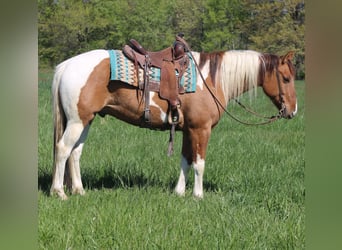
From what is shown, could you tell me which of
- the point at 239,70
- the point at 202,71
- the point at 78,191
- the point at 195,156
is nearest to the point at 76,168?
the point at 78,191

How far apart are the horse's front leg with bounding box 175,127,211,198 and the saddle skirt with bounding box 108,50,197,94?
0.35m

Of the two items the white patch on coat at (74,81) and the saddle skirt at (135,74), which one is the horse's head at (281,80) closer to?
the saddle skirt at (135,74)

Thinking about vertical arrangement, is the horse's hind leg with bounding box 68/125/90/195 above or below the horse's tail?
below

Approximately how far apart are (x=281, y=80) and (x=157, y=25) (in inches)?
115

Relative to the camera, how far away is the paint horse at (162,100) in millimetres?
2928

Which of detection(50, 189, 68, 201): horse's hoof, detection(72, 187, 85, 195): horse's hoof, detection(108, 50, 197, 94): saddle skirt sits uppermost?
detection(108, 50, 197, 94): saddle skirt

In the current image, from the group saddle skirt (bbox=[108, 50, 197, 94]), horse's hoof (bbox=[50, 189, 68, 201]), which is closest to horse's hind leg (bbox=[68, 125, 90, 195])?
horse's hoof (bbox=[50, 189, 68, 201])

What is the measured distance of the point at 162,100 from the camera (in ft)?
10.0

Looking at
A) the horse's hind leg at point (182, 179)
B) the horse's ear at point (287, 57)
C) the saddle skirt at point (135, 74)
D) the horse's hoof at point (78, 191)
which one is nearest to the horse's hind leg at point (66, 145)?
the horse's hoof at point (78, 191)

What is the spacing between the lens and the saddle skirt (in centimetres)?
293

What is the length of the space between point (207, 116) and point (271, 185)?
74 cm

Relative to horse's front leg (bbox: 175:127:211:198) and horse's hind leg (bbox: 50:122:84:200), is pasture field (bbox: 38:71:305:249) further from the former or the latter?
horse's hind leg (bbox: 50:122:84:200)

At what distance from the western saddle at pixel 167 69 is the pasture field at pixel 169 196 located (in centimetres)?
58
